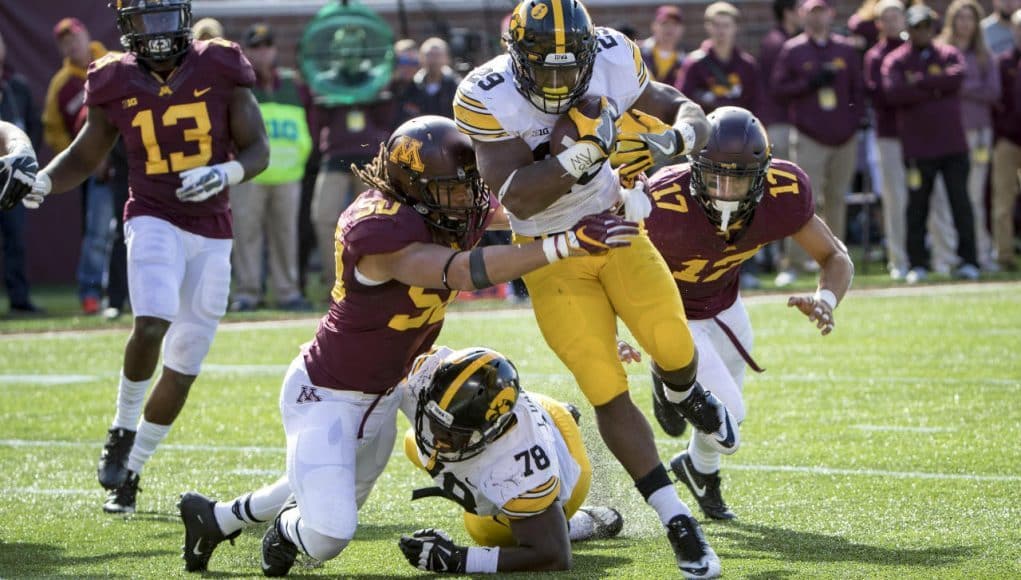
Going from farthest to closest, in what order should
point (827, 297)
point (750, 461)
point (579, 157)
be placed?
point (750, 461), point (827, 297), point (579, 157)

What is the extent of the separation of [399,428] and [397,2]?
8580mm

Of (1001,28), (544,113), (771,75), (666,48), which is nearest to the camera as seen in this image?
(544,113)

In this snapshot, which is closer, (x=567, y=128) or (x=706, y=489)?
(x=567, y=128)

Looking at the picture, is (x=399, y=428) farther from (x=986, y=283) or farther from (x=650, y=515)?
(x=986, y=283)

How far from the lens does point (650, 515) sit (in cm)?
534

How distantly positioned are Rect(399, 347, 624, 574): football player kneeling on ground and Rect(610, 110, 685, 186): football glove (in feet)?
2.40

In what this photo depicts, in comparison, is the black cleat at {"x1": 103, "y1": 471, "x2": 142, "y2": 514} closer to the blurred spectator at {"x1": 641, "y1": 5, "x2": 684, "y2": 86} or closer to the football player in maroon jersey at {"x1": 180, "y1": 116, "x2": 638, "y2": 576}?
the football player in maroon jersey at {"x1": 180, "y1": 116, "x2": 638, "y2": 576}

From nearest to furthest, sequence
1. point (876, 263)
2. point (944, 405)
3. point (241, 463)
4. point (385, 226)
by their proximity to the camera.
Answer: point (385, 226)
point (241, 463)
point (944, 405)
point (876, 263)

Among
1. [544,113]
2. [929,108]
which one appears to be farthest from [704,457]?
[929,108]

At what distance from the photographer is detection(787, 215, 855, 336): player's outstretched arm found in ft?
15.8

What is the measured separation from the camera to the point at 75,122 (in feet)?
37.9

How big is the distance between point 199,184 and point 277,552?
1.57 metres

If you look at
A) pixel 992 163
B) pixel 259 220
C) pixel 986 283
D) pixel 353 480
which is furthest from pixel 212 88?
pixel 992 163

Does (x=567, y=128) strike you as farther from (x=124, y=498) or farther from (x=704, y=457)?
(x=124, y=498)
